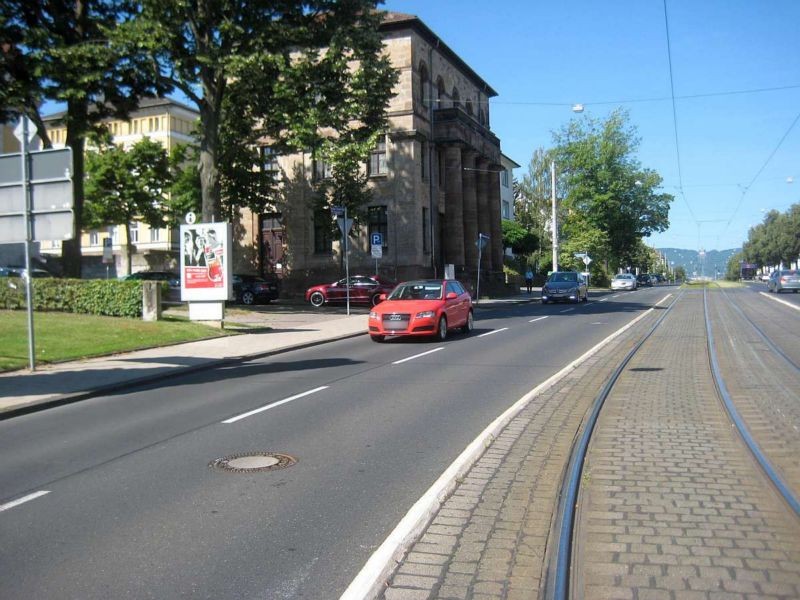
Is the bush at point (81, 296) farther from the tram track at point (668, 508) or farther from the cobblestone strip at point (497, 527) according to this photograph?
the cobblestone strip at point (497, 527)

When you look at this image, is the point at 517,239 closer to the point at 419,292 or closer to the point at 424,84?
the point at 424,84

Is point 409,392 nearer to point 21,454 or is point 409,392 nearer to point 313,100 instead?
point 21,454

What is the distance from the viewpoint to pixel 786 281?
50.7m

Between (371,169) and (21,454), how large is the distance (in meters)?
35.9

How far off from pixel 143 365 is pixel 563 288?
2583 centimetres

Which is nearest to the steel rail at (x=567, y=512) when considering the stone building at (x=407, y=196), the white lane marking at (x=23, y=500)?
the white lane marking at (x=23, y=500)

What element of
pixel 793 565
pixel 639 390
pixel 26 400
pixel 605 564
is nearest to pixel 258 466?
pixel 605 564

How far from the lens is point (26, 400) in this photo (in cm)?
985

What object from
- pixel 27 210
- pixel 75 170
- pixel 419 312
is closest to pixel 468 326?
pixel 419 312

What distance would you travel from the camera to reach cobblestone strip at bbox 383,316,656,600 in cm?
375

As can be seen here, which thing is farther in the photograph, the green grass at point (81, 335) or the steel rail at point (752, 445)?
the green grass at point (81, 335)

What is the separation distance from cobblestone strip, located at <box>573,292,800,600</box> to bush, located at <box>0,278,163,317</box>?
16.1m

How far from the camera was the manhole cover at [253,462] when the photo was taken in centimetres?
623

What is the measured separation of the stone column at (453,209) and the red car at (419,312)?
2543 cm
